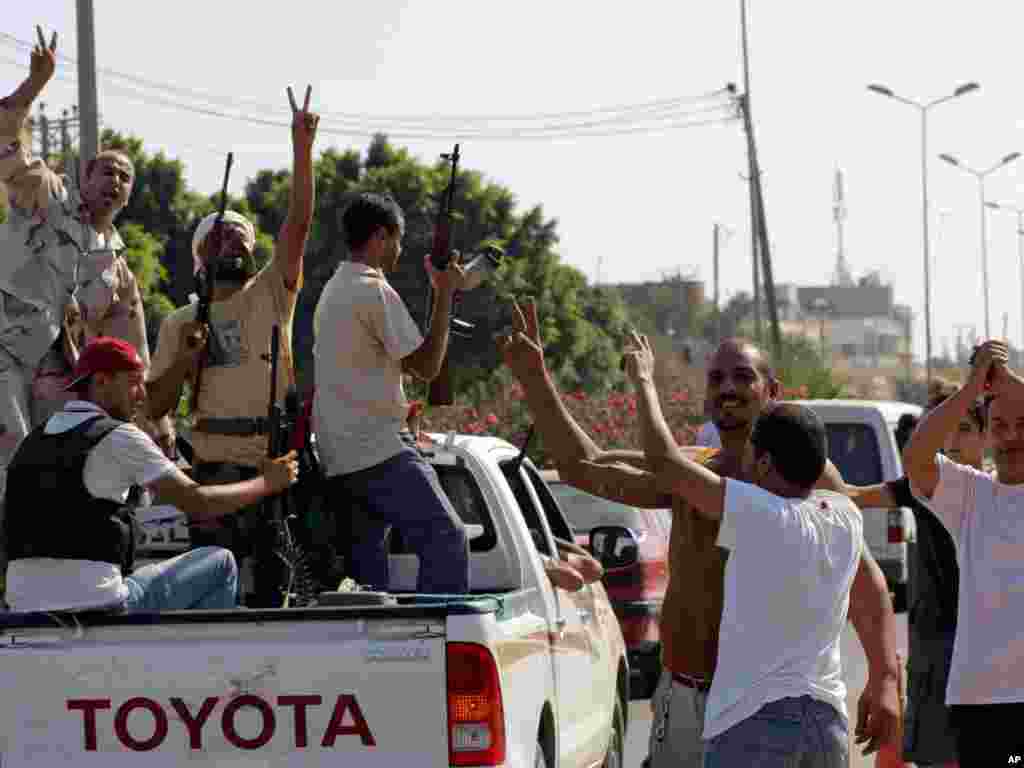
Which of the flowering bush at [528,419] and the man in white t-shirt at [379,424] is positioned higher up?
the man in white t-shirt at [379,424]

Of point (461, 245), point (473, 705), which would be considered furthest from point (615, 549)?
point (461, 245)

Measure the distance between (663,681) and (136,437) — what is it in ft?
5.46

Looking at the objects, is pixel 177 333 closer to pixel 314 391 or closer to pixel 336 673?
pixel 314 391

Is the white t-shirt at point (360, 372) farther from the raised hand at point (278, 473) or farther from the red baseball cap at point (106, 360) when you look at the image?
the red baseball cap at point (106, 360)

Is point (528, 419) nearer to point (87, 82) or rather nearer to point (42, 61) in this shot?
point (87, 82)

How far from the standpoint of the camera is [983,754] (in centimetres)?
662

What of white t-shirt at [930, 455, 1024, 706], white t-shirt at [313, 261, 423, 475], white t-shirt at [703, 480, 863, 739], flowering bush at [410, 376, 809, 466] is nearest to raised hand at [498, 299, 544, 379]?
white t-shirt at [703, 480, 863, 739]

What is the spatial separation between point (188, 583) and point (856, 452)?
14166 millimetres

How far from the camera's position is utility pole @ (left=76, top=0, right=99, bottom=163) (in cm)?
2044

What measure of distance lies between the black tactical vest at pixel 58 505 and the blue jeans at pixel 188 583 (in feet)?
0.85

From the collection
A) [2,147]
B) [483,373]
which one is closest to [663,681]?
[2,147]

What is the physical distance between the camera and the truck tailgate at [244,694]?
6.16 m

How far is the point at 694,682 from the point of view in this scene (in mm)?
6332

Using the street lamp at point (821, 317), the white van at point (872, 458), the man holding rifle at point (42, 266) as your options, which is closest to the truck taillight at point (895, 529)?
the white van at point (872, 458)
